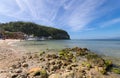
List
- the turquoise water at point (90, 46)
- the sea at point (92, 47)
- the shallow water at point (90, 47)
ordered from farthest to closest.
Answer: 1. the turquoise water at point (90, 46)
2. the shallow water at point (90, 47)
3. the sea at point (92, 47)

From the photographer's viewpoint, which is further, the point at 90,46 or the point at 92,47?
the point at 90,46

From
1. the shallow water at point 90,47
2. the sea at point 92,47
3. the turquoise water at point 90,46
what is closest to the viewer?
the sea at point 92,47

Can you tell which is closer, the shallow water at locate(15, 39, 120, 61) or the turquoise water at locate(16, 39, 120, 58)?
the shallow water at locate(15, 39, 120, 61)

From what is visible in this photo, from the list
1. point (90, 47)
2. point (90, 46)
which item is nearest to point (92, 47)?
point (90, 47)

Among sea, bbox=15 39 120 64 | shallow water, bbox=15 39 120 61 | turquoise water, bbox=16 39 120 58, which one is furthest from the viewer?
turquoise water, bbox=16 39 120 58

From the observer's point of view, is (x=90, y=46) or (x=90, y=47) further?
(x=90, y=46)

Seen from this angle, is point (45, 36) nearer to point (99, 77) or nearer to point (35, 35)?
point (35, 35)

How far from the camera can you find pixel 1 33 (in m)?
70.8

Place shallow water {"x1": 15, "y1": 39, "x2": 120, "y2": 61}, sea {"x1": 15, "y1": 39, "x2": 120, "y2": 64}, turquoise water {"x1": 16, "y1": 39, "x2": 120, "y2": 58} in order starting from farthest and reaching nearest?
turquoise water {"x1": 16, "y1": 39, "x2": 120, "y2": 58}
shallow water {"x1": 15, "y1": 39, "x2": 120, "y2": 61}
sea {"x1": 15, "y1": 39, "x2": 120, "y2": 64}

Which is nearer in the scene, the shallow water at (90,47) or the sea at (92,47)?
the sea at (92,47)

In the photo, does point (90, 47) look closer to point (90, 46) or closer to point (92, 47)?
point (92, 47)

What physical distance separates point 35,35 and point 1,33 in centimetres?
4137

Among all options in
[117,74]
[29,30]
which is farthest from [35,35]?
[117,74]

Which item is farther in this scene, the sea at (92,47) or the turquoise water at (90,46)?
the turquoise water at (90,46)
